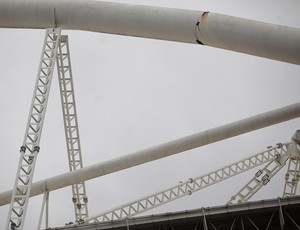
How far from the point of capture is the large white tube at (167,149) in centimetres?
4075

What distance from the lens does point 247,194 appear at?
54844mm

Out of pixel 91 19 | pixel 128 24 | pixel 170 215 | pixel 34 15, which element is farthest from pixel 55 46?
pixel 170 215

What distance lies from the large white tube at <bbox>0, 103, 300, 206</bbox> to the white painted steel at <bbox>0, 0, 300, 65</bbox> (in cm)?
1166

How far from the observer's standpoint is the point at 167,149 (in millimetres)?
42125

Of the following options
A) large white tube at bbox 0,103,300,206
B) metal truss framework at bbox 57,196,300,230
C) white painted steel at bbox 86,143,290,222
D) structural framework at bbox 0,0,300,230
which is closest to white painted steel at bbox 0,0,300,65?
structural framework at bbox 0,0,300,230

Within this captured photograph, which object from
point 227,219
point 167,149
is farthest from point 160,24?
point 167,149

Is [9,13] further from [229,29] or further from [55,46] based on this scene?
[229,29]

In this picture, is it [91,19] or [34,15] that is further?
[34,15]

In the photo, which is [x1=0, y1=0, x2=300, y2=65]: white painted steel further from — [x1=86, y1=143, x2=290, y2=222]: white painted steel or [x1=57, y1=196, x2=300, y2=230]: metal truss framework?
[x1=86, y1=143, x2=290, y2=222]: white painted steel

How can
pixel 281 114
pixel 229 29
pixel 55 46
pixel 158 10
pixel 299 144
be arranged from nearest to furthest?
pixel 229 29, pixel 158 10, pixel 55 46, pixel 281 114, pixel 299 144

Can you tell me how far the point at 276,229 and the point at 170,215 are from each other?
585cm

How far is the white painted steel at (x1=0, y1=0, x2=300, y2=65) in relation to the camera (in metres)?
22.8

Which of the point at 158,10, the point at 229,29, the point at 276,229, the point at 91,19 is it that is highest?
the point at 91,19

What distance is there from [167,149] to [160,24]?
51.0 ft
